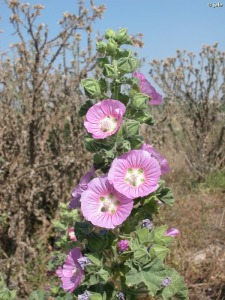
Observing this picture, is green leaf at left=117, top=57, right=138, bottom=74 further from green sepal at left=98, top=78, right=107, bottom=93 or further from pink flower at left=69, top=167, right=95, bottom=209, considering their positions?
pink flower at left=69, top=167, right=95, bottom=209

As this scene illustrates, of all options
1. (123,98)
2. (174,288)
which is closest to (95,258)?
(174,288)

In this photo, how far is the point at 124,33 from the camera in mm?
1448

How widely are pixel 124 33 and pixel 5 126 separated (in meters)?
2.22

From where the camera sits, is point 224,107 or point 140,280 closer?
point 140,280

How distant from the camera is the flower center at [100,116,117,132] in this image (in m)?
1.35

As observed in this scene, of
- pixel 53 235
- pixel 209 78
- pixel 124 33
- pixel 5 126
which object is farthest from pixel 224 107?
pixel 124 33

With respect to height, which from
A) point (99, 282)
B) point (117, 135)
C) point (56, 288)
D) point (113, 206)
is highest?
point (117, 135)

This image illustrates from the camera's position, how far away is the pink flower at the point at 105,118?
1348mm

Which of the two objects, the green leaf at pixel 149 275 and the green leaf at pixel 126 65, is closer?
the green leaf at pixel 149 275

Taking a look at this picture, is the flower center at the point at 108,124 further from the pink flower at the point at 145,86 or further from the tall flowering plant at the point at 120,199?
the pink flower at the point at 145,86

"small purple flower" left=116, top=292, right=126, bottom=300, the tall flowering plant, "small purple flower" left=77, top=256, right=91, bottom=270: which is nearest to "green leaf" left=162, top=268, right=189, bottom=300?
the tall flowering plant

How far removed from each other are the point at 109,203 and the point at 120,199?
31 mm

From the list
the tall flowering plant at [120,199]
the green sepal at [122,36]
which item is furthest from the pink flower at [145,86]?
the green sepal at [122,36]

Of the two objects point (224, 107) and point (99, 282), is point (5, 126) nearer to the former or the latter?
point (99, 282)
